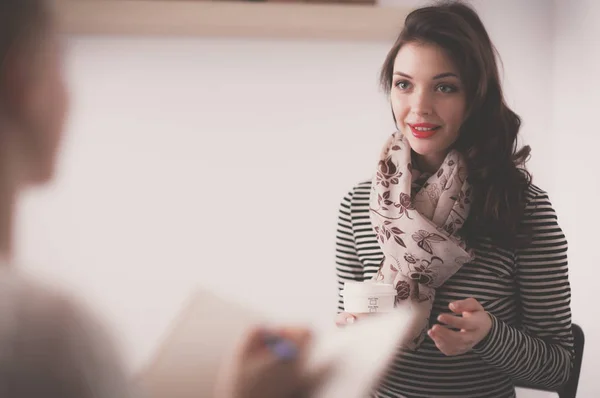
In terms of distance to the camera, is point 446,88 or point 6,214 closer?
point 6,214

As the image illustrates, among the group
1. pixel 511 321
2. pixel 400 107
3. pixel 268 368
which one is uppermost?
pixel 400 107

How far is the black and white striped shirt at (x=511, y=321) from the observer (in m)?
0.86

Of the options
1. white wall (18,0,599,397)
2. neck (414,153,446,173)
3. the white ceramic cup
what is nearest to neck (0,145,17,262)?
the white ceramic cup

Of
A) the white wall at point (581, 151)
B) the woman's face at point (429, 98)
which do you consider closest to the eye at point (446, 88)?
the woman's face at point (429, 98)

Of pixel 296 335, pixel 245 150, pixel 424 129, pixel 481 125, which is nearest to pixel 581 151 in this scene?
pixel 481 125

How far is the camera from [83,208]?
1.42 m

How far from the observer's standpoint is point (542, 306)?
870 mm

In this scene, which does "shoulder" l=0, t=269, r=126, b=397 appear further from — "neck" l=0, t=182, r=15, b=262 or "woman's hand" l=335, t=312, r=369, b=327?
"woman's hand" l=335, t=312, r=369, b=327

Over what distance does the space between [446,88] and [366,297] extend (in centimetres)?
37

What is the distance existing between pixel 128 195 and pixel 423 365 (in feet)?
3.02

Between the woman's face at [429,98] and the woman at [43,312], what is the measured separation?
0.68 metres

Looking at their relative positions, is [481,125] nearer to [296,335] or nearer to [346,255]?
[346,255]

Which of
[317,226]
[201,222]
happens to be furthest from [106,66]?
[317,226]

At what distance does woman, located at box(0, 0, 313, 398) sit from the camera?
0.75 ft
